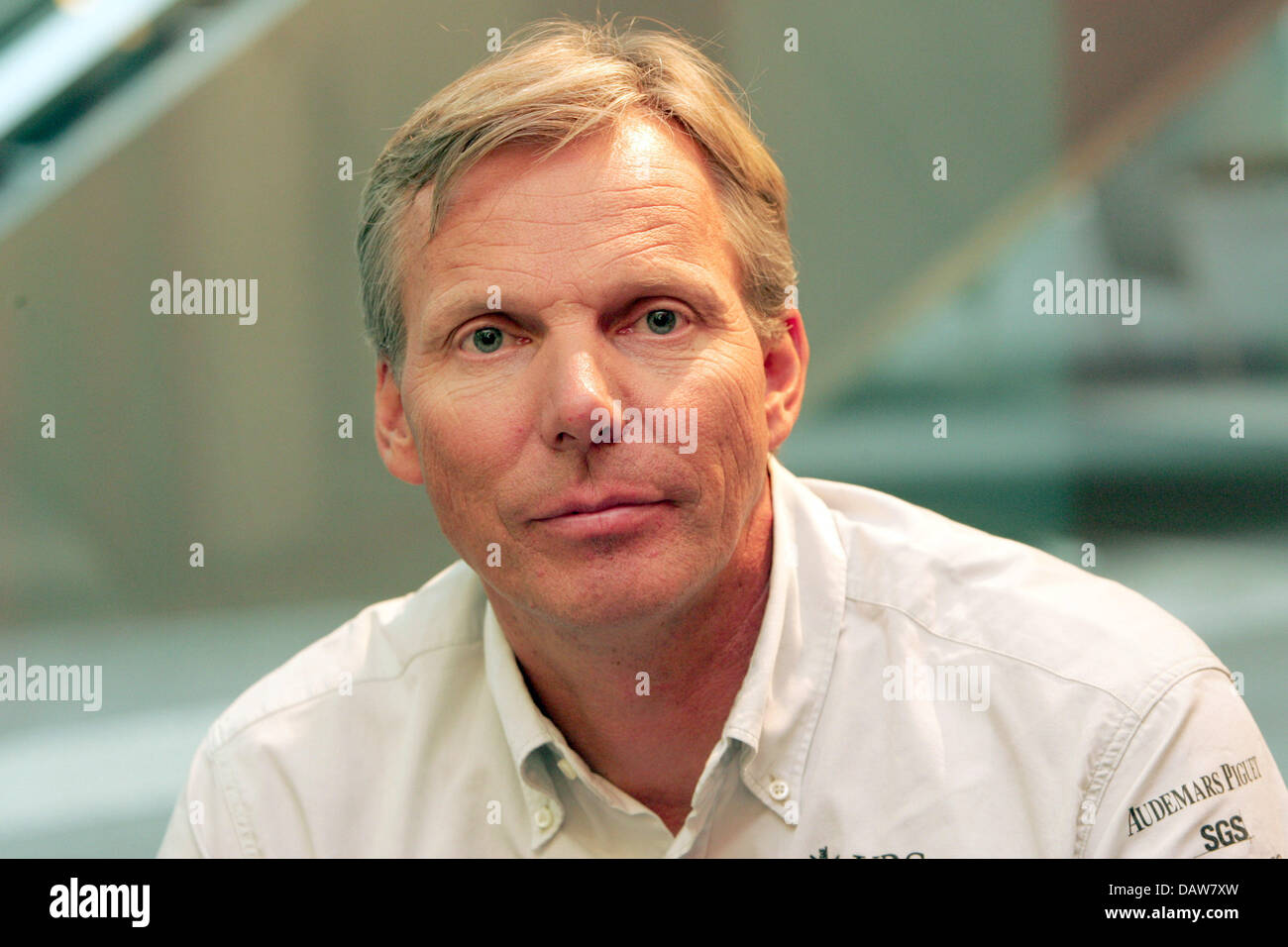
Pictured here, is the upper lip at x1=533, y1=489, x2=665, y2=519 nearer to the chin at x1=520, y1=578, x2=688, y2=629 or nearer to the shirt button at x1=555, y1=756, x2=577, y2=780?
the chin at x1=520, y1=578, x2=688, y2=629

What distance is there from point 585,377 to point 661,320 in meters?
0.16

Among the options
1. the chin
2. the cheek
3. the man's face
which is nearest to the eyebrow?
the man's face

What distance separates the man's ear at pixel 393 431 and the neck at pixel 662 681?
0.72ft

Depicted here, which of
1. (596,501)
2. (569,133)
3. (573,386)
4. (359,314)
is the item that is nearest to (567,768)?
(596,501)

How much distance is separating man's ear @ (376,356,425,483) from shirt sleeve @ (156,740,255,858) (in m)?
0.49

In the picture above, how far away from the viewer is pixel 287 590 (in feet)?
9.04

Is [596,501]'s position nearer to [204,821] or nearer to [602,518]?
[602,518]

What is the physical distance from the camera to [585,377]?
1275 millimetres

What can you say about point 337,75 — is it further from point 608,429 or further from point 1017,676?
point 1017,676

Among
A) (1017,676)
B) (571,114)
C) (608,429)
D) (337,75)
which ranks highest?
(337,75)

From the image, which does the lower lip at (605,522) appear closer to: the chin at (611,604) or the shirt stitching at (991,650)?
the chin at (611,604)

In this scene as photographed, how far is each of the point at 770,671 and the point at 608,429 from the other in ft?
1.31

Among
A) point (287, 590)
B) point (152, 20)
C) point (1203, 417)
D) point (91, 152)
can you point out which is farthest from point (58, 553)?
point (1203, 417)

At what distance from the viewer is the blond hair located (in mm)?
1381
